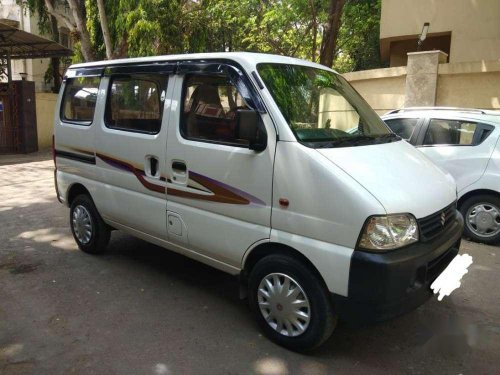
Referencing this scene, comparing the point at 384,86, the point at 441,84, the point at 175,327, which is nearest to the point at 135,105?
the point at 175,327

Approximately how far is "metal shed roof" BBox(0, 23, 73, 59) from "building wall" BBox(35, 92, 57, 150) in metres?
1.45

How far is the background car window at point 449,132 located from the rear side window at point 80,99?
14.1 feet

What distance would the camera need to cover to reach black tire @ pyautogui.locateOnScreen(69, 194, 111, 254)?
512 cm

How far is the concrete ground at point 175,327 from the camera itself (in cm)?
320

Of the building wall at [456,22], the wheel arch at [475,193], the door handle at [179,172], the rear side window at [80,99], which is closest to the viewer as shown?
the door handle at [179,172]

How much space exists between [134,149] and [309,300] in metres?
2.17

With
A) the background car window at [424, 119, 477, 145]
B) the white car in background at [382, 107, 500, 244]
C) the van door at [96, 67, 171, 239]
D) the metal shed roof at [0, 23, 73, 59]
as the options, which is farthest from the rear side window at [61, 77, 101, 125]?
the metal shed roof at [0, 23, 73, 59]

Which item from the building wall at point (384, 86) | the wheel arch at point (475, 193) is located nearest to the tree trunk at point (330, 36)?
the building wall at point (384, 86)

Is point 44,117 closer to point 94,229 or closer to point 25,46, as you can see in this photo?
point 25,46

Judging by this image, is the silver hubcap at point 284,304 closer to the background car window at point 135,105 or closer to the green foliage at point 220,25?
the background car window at point 135,105

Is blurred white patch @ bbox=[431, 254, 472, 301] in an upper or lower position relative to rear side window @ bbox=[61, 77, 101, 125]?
lower

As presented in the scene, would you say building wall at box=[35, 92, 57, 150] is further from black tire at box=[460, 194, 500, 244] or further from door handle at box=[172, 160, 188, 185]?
black tire at box=[460, 194, 500, 244]

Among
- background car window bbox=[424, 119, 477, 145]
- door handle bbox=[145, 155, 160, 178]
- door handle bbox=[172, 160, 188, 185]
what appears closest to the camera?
door handle bbox=[172, 160, 188, 185]

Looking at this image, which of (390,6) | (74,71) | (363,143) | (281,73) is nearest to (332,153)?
(363,143)
